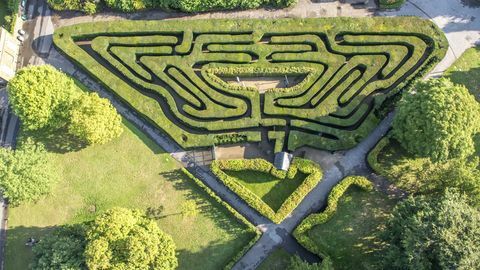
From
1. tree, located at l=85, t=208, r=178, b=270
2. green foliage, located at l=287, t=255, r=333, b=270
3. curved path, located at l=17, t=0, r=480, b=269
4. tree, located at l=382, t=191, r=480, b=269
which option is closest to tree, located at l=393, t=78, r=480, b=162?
tree, located at l=382, t=191, r=480, b=269

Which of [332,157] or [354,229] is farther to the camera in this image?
[332,157]

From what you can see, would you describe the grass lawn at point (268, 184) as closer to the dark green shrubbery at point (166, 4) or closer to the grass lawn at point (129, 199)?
the grass lawn at point (129, 199)

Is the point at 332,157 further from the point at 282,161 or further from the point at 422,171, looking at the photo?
Result: the point at 422,171

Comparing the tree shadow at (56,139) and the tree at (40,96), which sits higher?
the tree at (40,96)

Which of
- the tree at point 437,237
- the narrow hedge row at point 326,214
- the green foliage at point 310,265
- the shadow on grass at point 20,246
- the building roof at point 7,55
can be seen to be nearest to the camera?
the tree at point 437,237

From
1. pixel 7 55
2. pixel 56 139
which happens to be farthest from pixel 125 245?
pixel 7 55

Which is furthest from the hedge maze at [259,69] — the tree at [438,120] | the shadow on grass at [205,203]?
the tree at [438,120]

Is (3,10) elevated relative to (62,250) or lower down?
elevated

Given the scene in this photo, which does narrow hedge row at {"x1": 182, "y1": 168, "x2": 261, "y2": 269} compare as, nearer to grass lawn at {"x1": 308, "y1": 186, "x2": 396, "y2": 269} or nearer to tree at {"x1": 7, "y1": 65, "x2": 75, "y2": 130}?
grass lawn at {"x1": 308, "y1": 186, "x2": 396, "y2": 269}

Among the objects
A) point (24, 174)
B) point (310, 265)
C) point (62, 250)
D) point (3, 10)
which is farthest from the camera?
point (3, 10)
